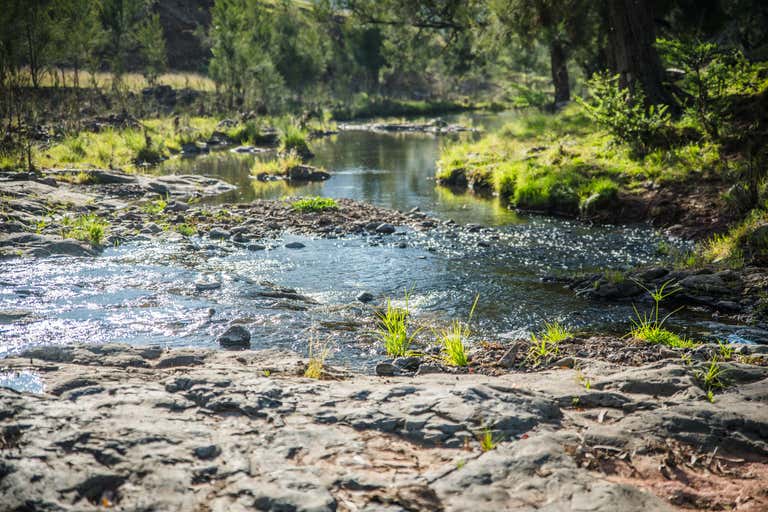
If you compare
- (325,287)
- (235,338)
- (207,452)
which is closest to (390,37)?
(325,287)

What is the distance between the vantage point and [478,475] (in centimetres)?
385

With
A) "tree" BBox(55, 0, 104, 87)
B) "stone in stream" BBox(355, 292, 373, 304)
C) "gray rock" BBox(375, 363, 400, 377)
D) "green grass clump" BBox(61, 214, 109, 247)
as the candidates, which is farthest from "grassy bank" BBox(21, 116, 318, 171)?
"gray rock" BBox(375, 363, 400, 377)

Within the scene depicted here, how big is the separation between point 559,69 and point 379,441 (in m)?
32.6

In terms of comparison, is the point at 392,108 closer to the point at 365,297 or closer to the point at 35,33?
the point at 35,33

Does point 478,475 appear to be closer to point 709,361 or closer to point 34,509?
point 34,509

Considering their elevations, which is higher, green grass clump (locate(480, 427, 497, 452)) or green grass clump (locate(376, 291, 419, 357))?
green grass clump (locate(480, 427, 497, 452))

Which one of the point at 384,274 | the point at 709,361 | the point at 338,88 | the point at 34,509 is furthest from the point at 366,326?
the point at 338,88

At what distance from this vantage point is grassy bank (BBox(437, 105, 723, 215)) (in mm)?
15539

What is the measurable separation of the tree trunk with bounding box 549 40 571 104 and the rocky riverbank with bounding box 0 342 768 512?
94.9 ft

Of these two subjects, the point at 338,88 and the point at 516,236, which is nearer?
the point at 516,236

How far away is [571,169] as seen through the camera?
17.5 meters

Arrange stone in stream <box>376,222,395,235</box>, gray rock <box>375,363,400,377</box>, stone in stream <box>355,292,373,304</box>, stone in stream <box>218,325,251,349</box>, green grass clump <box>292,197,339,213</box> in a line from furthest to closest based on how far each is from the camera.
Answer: green grass clump <box>292,197,339,213</box>
stone in stream <box>376,222,395,235</box>
stone in stream <box>355,292,373,304</box>
stone in stream <box>218,325,251,349</box>
gray rock <box>375,363,400,377</box>

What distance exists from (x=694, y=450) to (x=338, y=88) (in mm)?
74368

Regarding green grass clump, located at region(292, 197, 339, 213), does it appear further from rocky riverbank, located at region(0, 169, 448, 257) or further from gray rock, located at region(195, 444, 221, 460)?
gray rock, located at region(195, 444, 221, 460)
